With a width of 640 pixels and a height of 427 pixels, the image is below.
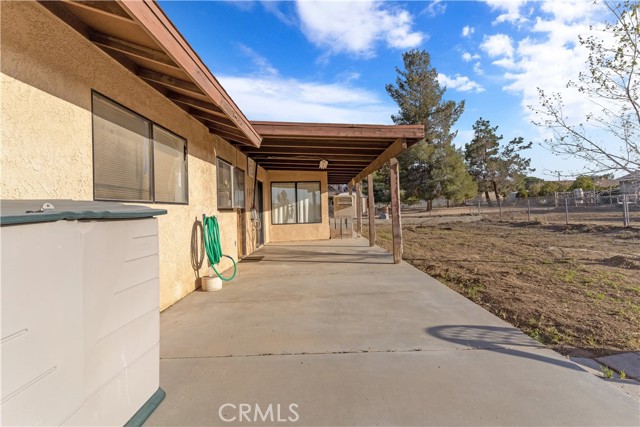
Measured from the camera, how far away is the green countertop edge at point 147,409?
1883 mm

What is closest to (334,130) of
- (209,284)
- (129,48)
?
(209,284)

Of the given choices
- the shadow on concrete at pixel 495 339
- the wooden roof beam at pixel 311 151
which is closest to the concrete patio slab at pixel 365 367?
the shadow on concrete at pixel 495 339

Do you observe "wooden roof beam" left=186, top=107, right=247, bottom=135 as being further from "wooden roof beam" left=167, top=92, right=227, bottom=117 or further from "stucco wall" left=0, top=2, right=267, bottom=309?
"stucco wall" left=0, top=2, right=267, bottom=309

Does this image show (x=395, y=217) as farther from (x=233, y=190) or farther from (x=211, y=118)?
(x=211, y=118)

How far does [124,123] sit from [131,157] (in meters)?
0.34

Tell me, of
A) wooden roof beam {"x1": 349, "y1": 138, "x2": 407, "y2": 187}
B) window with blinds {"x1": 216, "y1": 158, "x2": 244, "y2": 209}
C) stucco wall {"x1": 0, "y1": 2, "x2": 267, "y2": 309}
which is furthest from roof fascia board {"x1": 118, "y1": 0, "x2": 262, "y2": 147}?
wooden roof beam {"x1": 349, "y1": 138, "x2": 407, "y2": 187}

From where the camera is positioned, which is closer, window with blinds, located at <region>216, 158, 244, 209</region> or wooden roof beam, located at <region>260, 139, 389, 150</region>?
window with blinds, located at <region>216, 158, 244, 209</region>

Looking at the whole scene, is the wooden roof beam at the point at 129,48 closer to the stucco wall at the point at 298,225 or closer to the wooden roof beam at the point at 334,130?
the wooden roof beam at the point at 334,130

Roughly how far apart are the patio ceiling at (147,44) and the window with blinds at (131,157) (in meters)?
0.48

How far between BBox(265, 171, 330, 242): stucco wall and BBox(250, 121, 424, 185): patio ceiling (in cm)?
140

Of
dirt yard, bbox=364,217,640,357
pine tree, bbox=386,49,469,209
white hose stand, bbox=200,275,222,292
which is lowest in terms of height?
dirt yard, bbox=364,217,640,357

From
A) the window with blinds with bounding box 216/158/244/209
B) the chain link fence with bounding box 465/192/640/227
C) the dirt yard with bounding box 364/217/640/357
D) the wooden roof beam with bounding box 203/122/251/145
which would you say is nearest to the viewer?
the dirt yard with bounding box 364/217/640/357

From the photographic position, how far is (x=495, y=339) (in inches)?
126

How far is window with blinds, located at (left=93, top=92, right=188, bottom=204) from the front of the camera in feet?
9.75
